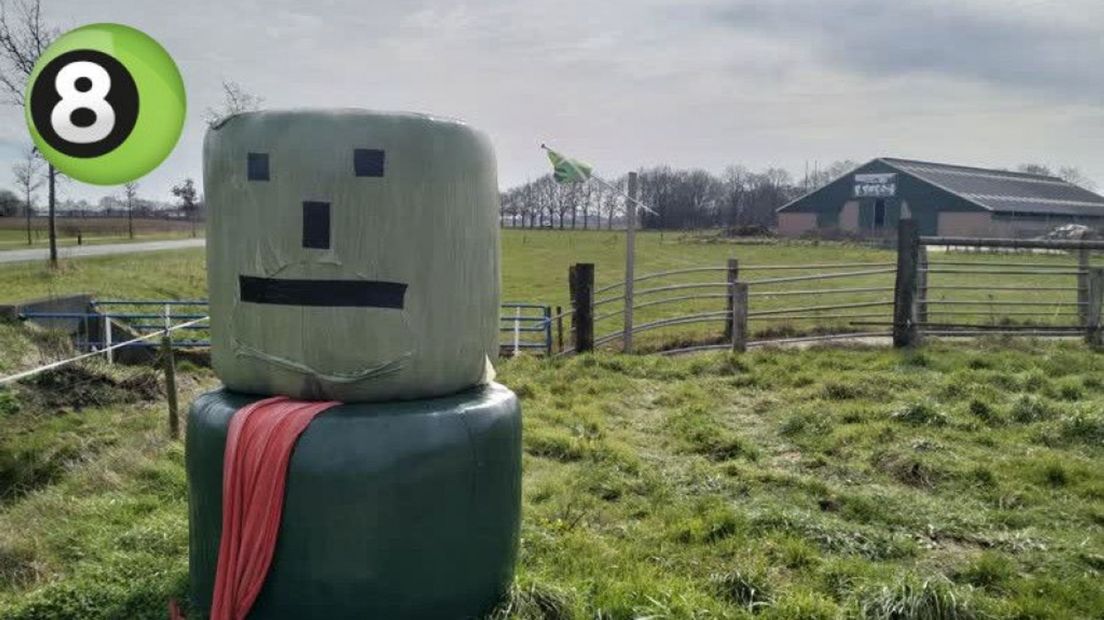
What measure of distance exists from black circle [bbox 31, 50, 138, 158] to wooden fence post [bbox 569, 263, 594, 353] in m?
6.92

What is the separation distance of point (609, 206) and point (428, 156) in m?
69.4

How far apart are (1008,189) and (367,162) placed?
51976 mm

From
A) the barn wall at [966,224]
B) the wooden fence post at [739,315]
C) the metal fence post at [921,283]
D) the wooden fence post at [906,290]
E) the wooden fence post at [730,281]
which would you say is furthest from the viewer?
the barn wall at [966,224]

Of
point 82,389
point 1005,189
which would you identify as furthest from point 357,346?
point 1005,189

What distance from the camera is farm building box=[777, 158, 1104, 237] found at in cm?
4219

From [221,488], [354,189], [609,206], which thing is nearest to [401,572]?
[221,488]

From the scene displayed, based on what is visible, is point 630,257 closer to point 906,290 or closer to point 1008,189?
point 906,290

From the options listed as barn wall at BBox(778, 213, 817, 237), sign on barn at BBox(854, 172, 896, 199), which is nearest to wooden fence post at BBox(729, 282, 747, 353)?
sign on barn at BBox(854, 172, 896, 199)

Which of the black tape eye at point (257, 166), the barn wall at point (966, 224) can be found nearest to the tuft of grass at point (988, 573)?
the black tape eye at point (257, 166)

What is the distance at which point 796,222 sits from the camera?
49406 mm

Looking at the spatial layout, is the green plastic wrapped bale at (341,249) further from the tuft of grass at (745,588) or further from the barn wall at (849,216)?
the barn wall at (849,216)

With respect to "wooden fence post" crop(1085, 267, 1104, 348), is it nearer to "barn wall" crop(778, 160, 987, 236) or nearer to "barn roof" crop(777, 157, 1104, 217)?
"barn wall" crop(778, 160, 987, 236)

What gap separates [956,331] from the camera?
10.5 m

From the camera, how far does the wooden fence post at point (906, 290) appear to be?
10.2 metres
